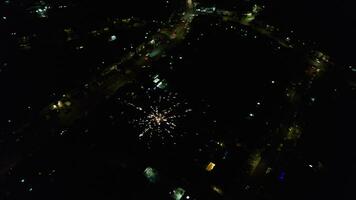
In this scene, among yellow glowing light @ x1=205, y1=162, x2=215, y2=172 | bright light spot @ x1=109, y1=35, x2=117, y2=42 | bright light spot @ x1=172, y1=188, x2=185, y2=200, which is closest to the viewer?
bright light spot @ x1=172, y1=188, x2=185, y2=200

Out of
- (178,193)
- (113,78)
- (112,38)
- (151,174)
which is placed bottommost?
(178,193)

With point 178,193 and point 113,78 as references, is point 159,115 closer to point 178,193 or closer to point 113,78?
point 113,78

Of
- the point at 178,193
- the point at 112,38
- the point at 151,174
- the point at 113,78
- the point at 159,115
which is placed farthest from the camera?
the point at 112,38

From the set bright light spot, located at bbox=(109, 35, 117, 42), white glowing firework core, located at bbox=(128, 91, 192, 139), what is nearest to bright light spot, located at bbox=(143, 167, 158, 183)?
white glowing firework core, located at bbox=(128, 91, 192, 139)

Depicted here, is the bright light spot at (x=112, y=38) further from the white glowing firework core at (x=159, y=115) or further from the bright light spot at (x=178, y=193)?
the bright light spot at (x=178, y=193)

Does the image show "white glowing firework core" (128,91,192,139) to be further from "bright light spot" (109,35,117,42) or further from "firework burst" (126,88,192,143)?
"bright light spot" (109,35,117,42)

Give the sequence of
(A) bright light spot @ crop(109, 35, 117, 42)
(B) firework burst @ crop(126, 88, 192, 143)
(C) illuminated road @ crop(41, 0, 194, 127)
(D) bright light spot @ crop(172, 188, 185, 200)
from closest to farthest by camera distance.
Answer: (D) bright light spot @ crop(172, 188, 185, 200), (B) firework burst @ crop(126, 88, 192, 143), (C) illuminated road @ crop(41, 0, 194, 127), (A) bright light spot @ crop(109, 35, 117, 42)

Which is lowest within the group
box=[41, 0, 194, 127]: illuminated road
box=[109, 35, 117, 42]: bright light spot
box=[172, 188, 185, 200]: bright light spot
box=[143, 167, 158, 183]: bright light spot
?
box=[172, 188, 185, 200]: bright light spot

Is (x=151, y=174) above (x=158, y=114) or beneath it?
beneath

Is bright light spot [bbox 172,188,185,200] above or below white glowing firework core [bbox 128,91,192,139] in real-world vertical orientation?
below

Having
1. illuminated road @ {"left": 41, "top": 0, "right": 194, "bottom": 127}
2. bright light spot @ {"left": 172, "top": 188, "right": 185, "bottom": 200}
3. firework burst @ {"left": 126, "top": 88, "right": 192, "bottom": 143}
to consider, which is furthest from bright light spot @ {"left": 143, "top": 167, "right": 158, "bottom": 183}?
illuminated road @ {"left": 41, "top": 0, "right": 194, "bottom": 127}

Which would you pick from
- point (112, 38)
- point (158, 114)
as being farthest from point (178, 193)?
point (112, 38)

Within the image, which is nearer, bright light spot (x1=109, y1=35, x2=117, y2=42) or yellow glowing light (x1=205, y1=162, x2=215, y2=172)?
yellow glowing light (x1=205, y1=162, x2=215, y2=172)
